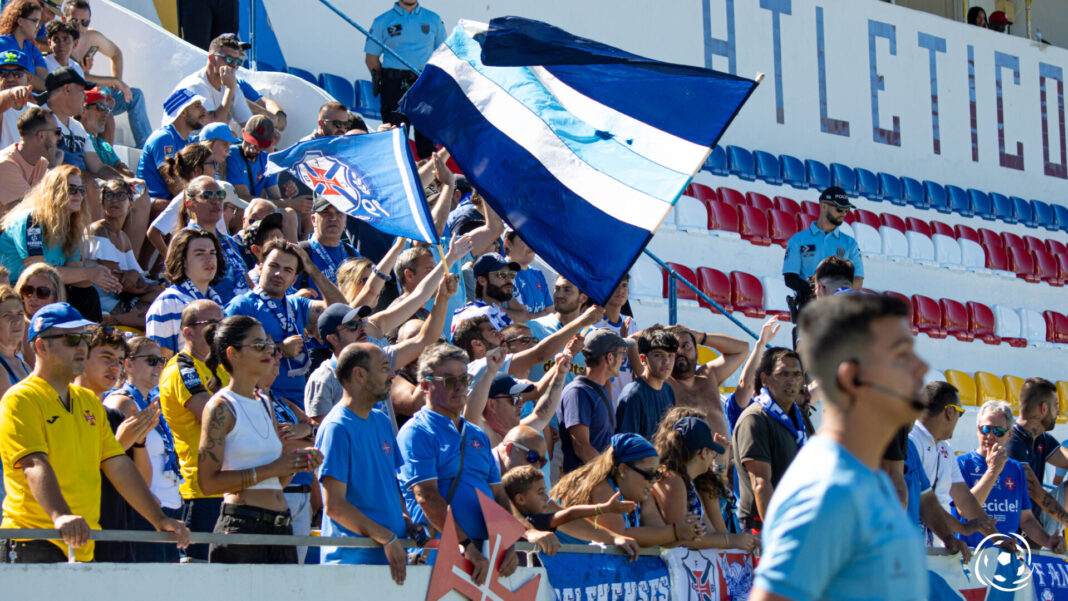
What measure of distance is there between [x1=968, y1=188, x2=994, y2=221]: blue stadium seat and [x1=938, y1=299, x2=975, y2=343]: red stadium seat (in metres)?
2.60

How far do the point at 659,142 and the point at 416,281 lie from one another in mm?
2339

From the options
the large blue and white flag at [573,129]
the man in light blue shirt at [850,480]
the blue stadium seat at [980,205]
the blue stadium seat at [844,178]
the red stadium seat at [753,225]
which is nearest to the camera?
the man in light blue shirt at [850,480]

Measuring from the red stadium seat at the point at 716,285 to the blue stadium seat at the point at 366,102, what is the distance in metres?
3.57

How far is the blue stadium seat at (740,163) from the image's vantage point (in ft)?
50.1

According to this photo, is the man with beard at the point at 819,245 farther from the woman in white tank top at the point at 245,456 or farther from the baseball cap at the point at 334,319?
the woman in white tank top at the point at 245,456

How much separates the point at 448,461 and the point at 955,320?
11.4m

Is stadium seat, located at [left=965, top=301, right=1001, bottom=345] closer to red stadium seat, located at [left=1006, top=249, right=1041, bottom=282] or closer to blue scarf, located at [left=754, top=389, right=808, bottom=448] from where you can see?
red stadium seat, located at [left=1006, top=249, right=1041, bottom=282]

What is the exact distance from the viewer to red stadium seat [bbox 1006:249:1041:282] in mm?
16906

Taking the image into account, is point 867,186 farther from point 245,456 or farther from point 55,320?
point 55,320

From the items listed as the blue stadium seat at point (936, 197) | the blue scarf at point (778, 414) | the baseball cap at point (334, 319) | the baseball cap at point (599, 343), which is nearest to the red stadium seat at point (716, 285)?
the blue stadium seat at point (936, 197)

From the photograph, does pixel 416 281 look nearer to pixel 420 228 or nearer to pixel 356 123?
pixel 420 228

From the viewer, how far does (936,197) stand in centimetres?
1717

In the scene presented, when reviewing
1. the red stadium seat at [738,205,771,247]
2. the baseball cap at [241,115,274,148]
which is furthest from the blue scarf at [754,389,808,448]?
the red stadium seat at [738,205,771,247]

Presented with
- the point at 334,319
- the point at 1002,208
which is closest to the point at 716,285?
the point at 1002,208
